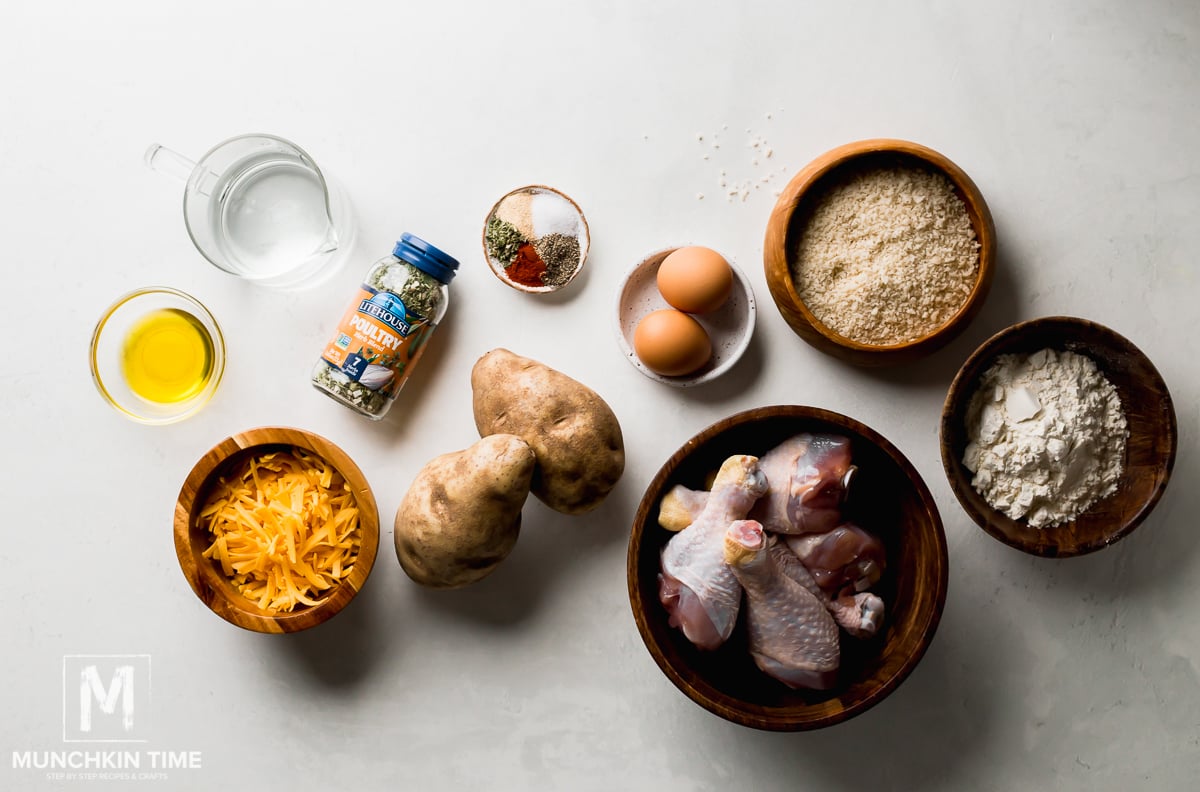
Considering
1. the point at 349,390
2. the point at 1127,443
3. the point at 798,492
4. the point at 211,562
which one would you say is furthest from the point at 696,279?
the point at 211,562

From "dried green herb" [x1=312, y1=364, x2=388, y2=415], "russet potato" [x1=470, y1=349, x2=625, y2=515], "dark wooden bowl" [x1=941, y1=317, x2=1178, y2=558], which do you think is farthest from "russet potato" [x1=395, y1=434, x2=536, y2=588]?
"dark wooden bowl" [x1=941, y1=317, x2=1178, y2=558]

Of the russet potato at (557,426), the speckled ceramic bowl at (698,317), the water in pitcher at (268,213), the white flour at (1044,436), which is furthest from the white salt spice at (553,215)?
the white flour at (1044,436)

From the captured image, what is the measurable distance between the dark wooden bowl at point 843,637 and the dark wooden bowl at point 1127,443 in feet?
0.33

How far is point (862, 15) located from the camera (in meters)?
1.53

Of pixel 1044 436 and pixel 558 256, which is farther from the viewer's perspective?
pixel 558 256

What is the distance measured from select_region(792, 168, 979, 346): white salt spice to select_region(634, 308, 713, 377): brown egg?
19 cm

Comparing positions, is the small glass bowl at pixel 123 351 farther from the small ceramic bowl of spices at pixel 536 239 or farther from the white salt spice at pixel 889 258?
the white salt spice at pixel 889 258

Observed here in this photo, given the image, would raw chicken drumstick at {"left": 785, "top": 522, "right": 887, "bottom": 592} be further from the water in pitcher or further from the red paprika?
the water in pitcher

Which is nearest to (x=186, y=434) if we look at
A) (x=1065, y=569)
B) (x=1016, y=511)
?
(x=1016, y=511)

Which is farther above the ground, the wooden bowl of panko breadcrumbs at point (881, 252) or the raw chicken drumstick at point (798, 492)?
the wooden bowl of panko breadcrumbs at point (881, 252)

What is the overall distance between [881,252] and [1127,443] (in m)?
0.53

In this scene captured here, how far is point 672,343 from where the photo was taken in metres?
1.40

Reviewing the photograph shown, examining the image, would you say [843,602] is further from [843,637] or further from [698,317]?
[698,317]

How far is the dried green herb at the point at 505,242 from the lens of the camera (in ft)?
4.86
